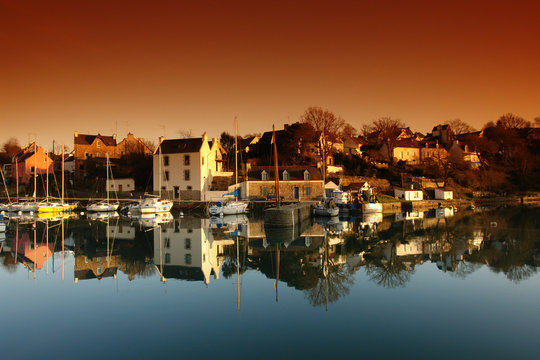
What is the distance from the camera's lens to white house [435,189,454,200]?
53.1 metres

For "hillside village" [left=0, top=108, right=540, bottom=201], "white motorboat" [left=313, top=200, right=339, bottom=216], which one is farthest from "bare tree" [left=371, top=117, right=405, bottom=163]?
"white motorboat" [left=313, top=200, right=339, bottom=216]

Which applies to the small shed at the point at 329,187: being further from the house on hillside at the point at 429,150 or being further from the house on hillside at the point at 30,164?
the house on hillside at the point at 30,164

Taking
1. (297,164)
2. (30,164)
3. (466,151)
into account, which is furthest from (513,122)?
(30,164)

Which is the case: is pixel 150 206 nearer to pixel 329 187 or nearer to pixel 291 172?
pixel 291 172

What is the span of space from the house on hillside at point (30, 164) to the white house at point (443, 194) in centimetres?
5811

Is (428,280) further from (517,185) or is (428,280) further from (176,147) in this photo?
(517,185)

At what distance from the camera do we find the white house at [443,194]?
53125 millimetres

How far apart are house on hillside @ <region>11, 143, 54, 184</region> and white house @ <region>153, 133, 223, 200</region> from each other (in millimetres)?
22541

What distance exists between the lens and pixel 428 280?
1389cm

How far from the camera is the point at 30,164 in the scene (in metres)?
58.6

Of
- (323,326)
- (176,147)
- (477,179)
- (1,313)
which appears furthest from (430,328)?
(477,179)

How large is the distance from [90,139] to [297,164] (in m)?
34.2

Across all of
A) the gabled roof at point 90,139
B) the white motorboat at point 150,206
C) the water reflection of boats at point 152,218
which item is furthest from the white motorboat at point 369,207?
the gabled roof at point 90,139

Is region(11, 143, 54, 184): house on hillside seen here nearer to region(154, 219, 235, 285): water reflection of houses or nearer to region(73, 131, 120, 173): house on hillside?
region(73, 131, 120, 173): house on hillside
